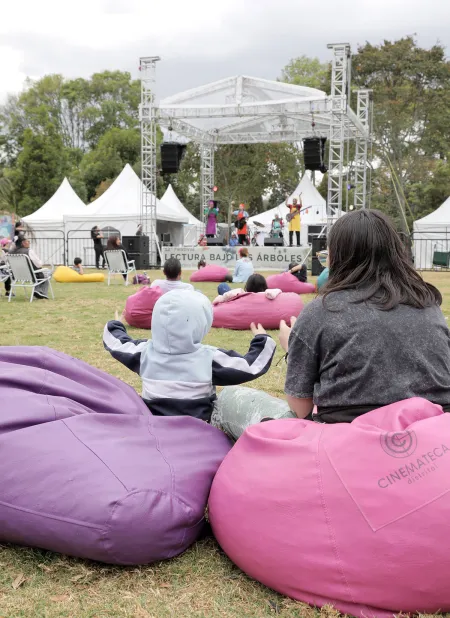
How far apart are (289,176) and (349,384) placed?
41473 mm

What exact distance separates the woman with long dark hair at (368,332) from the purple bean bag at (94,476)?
595 mm

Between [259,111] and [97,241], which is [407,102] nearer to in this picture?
[259,111]

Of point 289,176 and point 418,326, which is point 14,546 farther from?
point 289,176

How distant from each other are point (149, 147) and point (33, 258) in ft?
36.9

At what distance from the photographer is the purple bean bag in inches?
89.0

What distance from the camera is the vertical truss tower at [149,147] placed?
66.4ft

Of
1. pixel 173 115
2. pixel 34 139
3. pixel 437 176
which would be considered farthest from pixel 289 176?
pixel 173 115

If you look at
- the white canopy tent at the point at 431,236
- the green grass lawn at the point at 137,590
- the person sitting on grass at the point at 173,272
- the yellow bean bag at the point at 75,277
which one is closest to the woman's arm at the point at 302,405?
the green grass lawn at the point at 137,590

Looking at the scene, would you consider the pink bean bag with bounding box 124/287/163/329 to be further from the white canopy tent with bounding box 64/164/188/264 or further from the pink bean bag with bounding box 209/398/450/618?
the white canopy tent with bounding box 64/164/188/264

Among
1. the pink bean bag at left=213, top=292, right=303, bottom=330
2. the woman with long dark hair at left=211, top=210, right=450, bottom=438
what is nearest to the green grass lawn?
the woman with long dark hair at left=211, top=210, right=450, bottom=438

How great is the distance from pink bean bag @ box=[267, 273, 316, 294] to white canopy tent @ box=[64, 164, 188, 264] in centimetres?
1170

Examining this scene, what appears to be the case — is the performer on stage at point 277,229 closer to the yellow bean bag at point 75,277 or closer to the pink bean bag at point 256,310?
the yellow bean bag at point 75,277

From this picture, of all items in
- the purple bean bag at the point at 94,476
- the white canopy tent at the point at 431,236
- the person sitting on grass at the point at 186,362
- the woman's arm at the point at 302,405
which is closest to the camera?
the purple bean bag at the point at 94,476

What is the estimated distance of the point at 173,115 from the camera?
2030 cm
